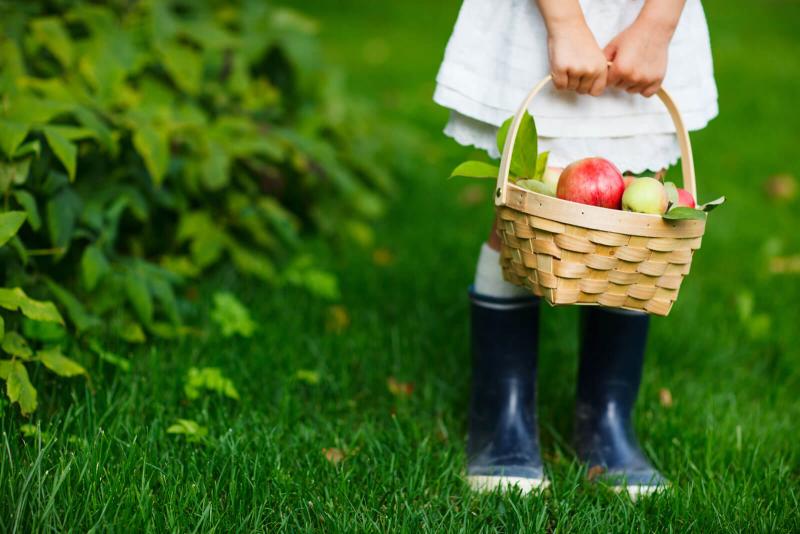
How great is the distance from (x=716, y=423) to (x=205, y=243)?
4.99 ft

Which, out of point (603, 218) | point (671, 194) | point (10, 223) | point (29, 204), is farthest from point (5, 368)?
point (671, 194)

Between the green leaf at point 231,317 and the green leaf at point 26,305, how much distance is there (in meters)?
0.61

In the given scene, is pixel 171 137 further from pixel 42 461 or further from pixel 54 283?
pixel 42 461

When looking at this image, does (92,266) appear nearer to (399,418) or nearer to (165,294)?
(165,294)

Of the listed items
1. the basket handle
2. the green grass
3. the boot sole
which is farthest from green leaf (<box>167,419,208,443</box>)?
the basket handle

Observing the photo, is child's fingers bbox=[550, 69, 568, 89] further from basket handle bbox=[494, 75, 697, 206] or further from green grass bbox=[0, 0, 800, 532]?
green grass bbox=[0, 0, 800, 532]

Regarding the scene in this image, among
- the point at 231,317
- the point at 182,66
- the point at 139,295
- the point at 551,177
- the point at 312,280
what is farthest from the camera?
the point at 312,280

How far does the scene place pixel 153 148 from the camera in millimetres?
2164

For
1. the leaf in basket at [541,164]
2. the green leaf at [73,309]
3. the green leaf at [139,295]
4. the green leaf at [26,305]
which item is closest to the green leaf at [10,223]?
the green leaf at [26,305]

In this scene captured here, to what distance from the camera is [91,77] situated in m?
2.34

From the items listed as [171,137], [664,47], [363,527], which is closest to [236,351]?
[171,137]

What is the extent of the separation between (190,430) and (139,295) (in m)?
0.49

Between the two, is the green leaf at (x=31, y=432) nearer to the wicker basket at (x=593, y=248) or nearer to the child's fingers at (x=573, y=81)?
the wicker basket at (x=593, y=248)

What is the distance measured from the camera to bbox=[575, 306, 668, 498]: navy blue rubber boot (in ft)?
6.12
